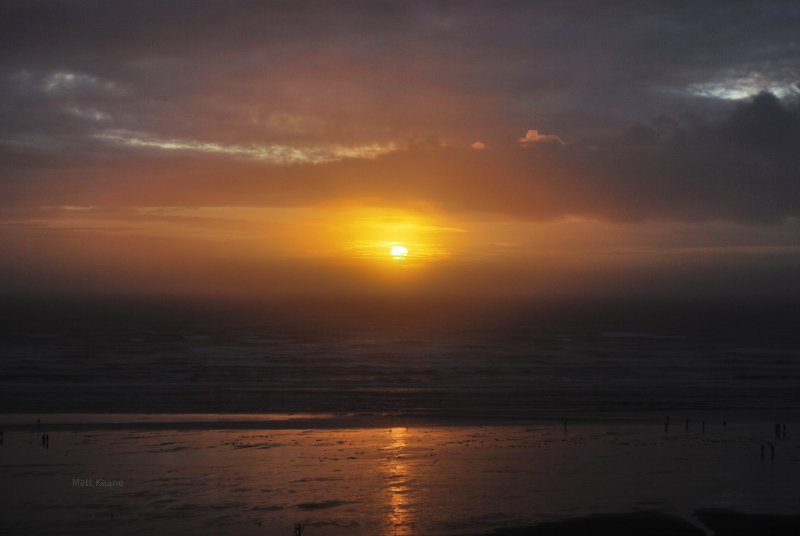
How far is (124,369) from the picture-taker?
63.7 metres

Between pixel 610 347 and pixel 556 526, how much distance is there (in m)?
66.4

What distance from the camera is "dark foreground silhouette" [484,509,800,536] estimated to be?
74.7 feet

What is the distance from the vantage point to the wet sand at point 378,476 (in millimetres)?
23844

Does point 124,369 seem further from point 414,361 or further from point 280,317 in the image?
point 280,317

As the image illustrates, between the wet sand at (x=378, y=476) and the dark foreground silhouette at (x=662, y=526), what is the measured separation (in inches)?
9.4

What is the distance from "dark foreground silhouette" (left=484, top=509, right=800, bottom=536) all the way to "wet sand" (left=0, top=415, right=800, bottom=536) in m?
0.24
